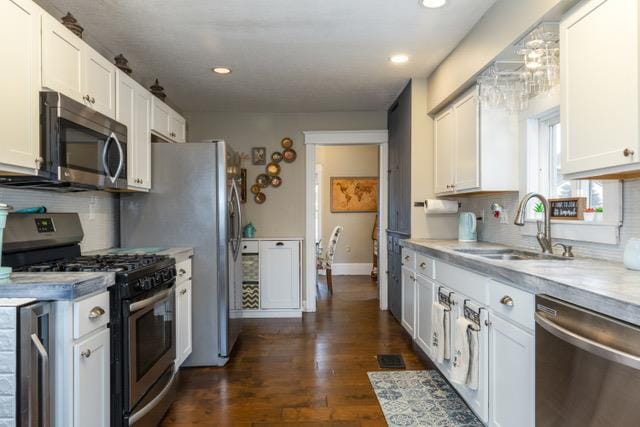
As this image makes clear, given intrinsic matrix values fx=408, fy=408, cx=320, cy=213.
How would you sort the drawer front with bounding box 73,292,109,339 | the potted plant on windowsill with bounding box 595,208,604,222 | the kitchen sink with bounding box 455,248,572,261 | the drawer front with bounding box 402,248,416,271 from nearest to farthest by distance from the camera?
1. the drawer front with bounding box 73,292,109,339
2. the potted plant on windowsill with bounding box 595,208,604,222
3. the kitchen sink with bounding box 455,248,572,261
4. the drawer front with bounding box 402,248,416,271

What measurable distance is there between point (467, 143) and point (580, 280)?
5.77ft

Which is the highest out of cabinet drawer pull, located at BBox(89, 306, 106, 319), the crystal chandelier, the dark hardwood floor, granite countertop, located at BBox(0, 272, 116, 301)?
the crystal chandelier

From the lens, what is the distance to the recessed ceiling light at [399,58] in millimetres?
3182

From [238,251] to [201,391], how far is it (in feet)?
4.12

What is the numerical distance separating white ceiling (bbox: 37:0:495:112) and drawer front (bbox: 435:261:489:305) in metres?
1.56

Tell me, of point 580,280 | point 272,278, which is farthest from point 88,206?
point 580,280

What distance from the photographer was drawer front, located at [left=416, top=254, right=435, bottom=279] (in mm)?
2785

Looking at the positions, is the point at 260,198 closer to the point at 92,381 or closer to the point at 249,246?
the point at 249,246

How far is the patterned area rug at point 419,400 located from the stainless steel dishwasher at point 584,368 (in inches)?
35.3

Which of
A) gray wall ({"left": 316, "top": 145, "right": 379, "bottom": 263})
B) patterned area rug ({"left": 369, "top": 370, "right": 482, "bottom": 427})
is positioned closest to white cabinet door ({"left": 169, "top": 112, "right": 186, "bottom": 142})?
patterned area rug ({"left": 369, "top": 370, "right": 482, "bottom": 427})

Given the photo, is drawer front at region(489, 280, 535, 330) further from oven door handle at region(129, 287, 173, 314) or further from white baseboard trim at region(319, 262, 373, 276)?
white baseboard trim at region(319, 262, 373, 276)

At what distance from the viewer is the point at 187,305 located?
294cm

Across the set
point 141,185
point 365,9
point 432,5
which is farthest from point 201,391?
point 432,5

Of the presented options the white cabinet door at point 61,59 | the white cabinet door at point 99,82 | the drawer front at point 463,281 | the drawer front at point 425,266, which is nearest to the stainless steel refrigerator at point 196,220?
the white cabinet door at point 99,82
